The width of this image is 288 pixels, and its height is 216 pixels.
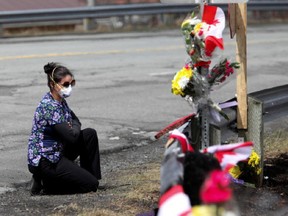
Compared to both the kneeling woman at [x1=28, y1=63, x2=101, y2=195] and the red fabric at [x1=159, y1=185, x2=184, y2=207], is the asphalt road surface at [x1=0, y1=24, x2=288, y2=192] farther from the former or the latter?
the red fabric at [x1=159, y1=185, x2=184, y2=207]

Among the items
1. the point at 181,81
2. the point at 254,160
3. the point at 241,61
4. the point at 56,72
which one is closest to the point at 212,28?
the point at 181,81

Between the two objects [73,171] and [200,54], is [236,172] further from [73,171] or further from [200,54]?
[200,54]

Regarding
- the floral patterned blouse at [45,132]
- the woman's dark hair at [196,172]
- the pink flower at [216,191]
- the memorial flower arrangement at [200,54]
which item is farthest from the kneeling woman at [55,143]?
the pink flower at [216,191]

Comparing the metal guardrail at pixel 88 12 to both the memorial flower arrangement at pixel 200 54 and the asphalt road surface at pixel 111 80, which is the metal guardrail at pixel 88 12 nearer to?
the asphalt road surface at pixel 111 80

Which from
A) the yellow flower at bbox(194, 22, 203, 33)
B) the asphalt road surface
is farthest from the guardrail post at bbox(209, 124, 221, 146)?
the yellow flower at bbox(194, 22, 203, 33)

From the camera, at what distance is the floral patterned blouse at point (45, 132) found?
645 centimetres

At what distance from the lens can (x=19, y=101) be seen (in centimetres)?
1077

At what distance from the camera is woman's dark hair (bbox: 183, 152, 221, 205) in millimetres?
3066

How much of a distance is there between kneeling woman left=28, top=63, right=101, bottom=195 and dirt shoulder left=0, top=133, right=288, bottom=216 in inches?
6.6

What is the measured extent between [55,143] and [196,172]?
3551 mm

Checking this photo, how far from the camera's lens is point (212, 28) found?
501 cm

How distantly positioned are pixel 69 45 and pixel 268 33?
22.0ft

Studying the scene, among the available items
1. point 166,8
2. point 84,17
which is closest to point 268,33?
point 166,8

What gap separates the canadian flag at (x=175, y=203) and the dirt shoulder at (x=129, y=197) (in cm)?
245
